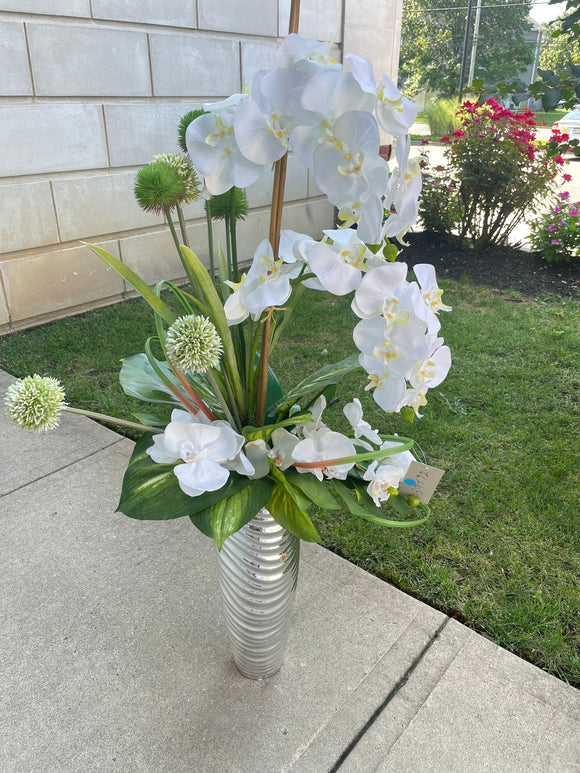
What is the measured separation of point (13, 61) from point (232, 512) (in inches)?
141

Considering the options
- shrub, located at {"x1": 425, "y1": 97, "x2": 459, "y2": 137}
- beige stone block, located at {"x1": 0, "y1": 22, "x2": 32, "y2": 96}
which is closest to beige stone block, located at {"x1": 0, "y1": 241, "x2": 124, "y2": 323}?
beige stone block, located at {"x1": 0, "y1": 22, "x2": 32, "y2": 96}

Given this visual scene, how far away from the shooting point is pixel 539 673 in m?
1.65

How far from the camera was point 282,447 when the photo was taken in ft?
3.68

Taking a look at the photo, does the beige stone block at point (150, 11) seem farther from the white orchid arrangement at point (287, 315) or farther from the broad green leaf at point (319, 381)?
the broad green leaf at point (319, 381)

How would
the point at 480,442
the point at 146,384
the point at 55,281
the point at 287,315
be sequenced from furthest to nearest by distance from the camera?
1. the point at 55,281
2. the point at 480,442
3. the point at 146,384
4. the point at 287,315

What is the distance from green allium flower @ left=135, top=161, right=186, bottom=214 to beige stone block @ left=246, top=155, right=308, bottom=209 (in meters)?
4.23

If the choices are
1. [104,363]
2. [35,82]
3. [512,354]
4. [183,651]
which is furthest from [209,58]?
[183,651]

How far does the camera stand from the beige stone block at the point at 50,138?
364cm

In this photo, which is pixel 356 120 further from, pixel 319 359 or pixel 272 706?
pixel 319 359

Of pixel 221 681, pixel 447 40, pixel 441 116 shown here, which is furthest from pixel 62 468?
→ pixel 447 40

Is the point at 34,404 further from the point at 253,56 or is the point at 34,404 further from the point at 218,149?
the point at 253,56

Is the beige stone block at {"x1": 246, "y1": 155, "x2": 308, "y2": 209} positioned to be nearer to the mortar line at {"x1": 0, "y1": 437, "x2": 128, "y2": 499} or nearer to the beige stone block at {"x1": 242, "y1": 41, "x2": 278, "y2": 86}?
the beige stone block at {"x1": 242, "y1": 41, "x2": 278, "y2": 86}

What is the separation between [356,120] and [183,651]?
4.88ft

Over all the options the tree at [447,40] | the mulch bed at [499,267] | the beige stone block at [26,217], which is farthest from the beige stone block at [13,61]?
the tree at [447,40]
